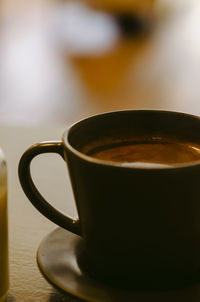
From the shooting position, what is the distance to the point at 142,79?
10.3ft

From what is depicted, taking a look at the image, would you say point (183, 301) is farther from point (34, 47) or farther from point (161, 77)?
point (34, 47)

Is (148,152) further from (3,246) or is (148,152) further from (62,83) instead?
(62,83)

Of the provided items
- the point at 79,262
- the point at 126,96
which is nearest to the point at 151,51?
the point at 126,96

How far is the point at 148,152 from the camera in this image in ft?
1.93

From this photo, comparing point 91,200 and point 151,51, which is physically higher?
point 91,200

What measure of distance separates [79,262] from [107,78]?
268 cm

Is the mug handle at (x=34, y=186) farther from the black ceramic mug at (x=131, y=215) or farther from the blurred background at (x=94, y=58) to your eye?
the blurred background at (x=94, y=58)

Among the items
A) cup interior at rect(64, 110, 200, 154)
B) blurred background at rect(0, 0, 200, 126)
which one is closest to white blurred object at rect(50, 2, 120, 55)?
blurred background at rect(0, 0, 200, 126)

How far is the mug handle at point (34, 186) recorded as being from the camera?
53cm

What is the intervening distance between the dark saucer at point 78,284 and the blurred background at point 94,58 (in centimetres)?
128

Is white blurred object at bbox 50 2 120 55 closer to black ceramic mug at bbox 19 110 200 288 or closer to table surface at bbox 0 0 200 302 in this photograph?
table surface at bbox 0 0 200 302

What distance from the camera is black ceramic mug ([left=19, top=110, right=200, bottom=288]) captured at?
45 cm

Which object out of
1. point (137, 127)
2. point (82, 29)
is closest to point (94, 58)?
point (82, 29)

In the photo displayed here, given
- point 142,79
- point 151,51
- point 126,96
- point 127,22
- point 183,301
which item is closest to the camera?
point 183,301
